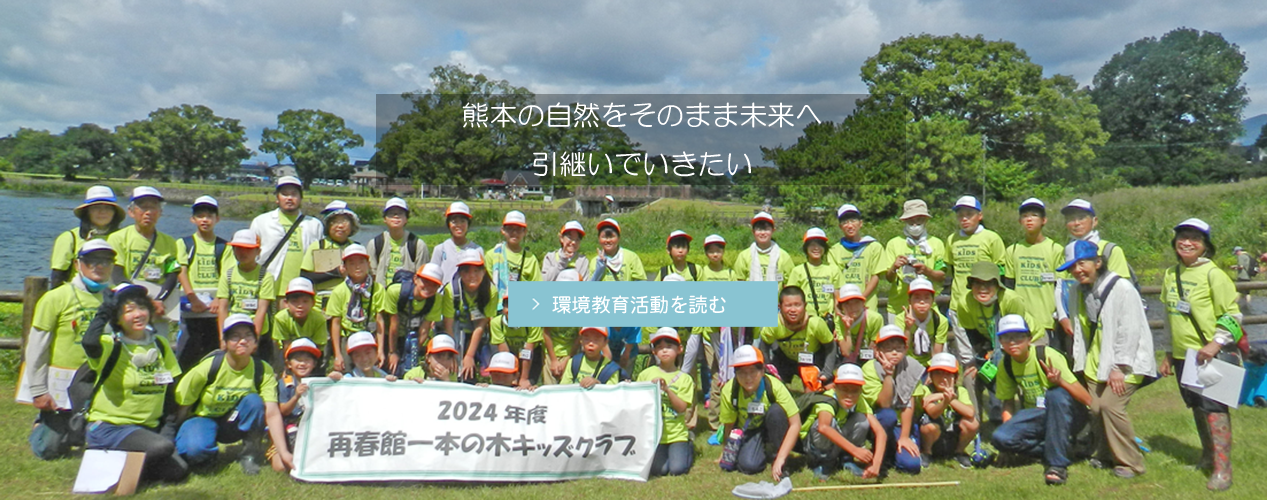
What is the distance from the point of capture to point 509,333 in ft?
20.4

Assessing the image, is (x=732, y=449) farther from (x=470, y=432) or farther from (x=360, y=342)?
(x=360, y=342)

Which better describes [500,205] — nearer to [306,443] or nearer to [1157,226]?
[1157,226]

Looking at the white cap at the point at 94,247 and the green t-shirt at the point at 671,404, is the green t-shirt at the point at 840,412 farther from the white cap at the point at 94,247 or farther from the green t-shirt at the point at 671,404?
the white cap at the point at 94,247

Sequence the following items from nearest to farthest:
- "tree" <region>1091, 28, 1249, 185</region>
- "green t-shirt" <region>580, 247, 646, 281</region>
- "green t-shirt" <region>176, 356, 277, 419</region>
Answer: "green t-shirt" <region>176, 356, 277, 419</region>
"green t-shirt" <region>580, 247, 646, 281</region>
"tree" <region>1091, 28, 1249, 185</region>

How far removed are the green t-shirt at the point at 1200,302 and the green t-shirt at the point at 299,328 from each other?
247 inches

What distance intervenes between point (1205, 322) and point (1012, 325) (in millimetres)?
1187

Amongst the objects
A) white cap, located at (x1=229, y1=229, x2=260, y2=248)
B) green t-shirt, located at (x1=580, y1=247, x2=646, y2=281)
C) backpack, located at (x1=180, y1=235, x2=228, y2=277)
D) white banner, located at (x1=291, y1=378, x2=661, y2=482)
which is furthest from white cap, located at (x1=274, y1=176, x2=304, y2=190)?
green t-shirt, located at (x1=580, y1=247, x2=646, y2=281)

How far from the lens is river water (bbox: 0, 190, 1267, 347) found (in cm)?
1605

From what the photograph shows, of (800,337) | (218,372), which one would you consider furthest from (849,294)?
(218,372)

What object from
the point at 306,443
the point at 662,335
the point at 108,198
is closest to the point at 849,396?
the point at 662,335

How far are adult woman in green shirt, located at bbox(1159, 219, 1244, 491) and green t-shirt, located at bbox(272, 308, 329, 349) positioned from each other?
6272 millimetres

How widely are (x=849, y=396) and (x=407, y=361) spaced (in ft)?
11.3

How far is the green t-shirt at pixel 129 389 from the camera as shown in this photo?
15.8 ft

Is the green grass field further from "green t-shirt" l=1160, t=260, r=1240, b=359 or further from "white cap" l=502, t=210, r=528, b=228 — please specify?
"white cap" l=502, t=210, r=528, b=228
